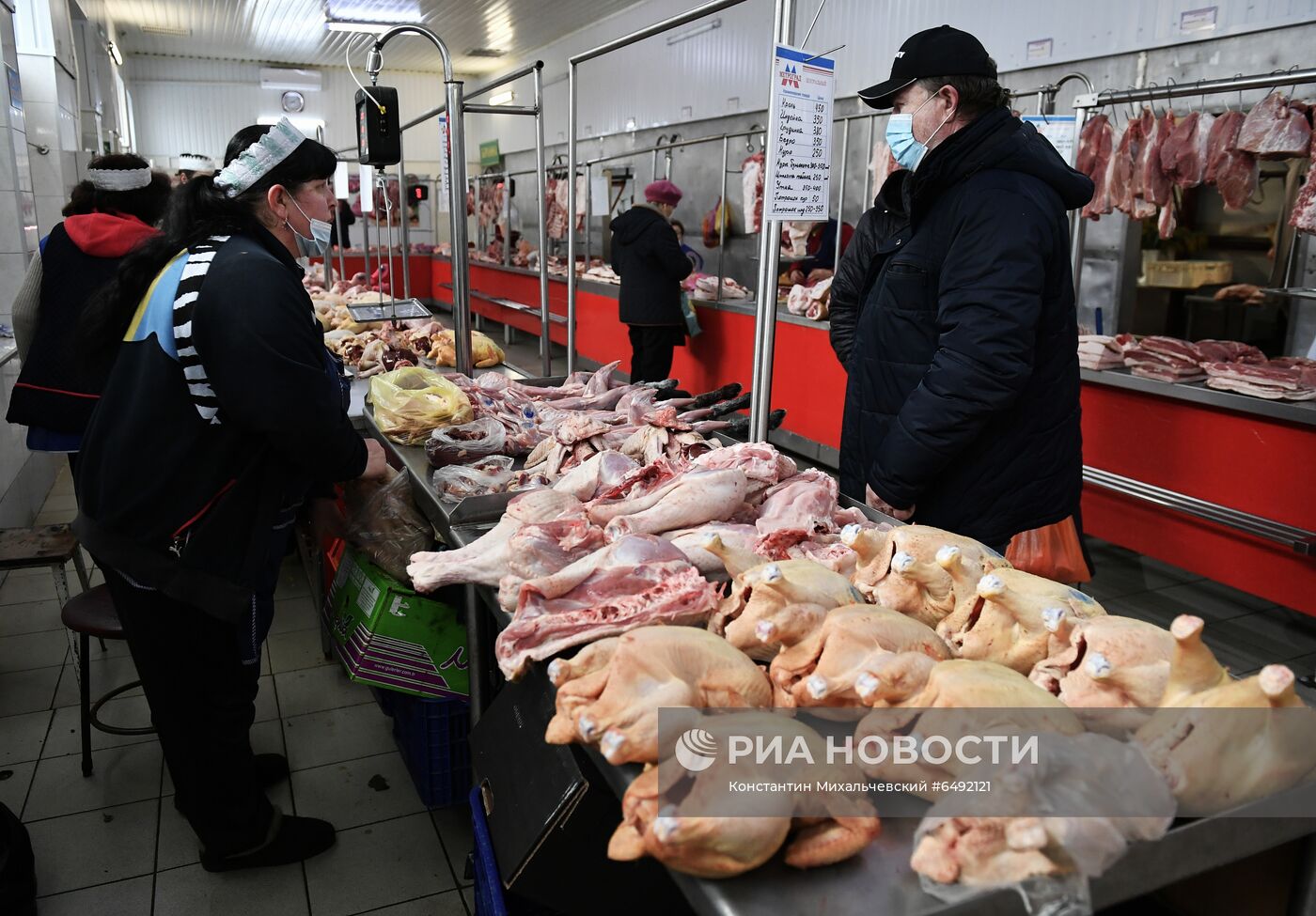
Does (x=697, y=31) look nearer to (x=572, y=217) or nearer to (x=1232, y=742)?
(x=572, y=217)

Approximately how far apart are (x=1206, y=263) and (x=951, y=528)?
4.79 m

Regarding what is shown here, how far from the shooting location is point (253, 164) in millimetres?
2389

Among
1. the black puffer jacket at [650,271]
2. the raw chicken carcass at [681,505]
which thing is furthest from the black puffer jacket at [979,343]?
the black puffer jacket at [650,271]

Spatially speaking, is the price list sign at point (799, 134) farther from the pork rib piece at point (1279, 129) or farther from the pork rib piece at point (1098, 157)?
the pork rib piece at point (1098, 157)

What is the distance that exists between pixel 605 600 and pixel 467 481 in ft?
3.46

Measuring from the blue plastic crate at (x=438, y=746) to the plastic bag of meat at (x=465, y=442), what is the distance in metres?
0.72

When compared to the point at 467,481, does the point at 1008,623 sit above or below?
above

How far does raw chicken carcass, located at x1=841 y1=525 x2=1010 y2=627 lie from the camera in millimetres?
1470

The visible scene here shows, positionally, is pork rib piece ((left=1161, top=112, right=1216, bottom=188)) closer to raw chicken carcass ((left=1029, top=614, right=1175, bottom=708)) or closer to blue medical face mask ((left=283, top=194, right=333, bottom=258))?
blue medical face mask ((left=283, top=194, right=333, bottom=258))

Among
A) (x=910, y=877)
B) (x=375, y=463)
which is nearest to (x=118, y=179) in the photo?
(x=375, y=463)

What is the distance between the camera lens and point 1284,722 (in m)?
1.10

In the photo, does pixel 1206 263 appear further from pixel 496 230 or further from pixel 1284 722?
pixel 496 230

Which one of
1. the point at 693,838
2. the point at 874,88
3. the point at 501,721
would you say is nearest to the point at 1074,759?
the point at 693,838

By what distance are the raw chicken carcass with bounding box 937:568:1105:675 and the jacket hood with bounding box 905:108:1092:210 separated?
1.31 meters
